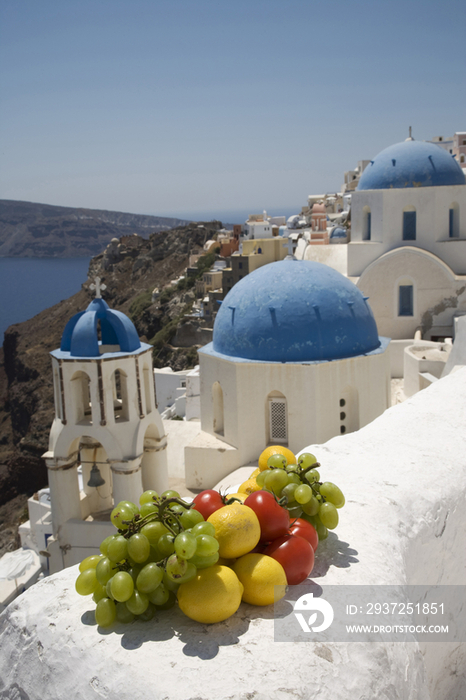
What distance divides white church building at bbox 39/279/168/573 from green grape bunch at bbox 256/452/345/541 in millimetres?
6781

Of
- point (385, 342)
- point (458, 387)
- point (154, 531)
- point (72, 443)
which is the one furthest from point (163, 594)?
point (385, 342)

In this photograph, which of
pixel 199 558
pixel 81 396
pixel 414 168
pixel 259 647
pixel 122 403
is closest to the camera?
pixel 259 647

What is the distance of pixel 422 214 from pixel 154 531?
1814 cm

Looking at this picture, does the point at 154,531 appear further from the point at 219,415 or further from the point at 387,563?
the point at 219,415

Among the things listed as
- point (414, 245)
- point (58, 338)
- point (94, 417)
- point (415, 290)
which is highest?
point (414, 245)

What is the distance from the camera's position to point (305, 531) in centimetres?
285

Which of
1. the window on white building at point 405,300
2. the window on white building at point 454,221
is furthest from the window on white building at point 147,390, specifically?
the window on white building at point 454,221

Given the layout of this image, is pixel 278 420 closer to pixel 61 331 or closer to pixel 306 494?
pixel 306 494

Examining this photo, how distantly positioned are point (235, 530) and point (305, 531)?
45 centimetres

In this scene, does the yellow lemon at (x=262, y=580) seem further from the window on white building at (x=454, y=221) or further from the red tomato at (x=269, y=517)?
the window on white building at (x=454, y=221)

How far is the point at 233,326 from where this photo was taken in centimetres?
1117

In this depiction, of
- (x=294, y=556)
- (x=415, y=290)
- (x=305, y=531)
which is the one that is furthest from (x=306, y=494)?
(x=415, y=290)

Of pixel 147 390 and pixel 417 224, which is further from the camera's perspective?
pixel 417 224

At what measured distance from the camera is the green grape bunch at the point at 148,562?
2.42 metres
